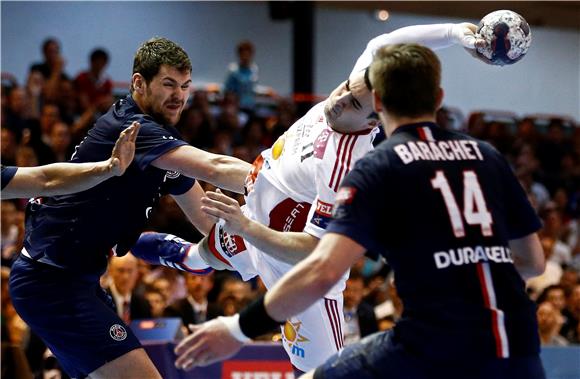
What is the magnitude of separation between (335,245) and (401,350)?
49cm

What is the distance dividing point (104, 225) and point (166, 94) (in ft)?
2.71

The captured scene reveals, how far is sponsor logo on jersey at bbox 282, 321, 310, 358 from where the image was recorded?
18.5 feet

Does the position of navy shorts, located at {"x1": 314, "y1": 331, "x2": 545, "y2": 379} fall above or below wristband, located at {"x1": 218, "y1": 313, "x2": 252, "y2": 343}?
below

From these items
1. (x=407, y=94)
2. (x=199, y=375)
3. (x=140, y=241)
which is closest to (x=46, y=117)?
(x=199, y=375)

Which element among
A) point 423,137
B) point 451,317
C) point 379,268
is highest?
point 423,137

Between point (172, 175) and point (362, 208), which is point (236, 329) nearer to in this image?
point (362, 208)

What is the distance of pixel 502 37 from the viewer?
5.30m

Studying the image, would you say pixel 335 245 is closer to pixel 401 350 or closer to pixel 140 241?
pixel 401 350

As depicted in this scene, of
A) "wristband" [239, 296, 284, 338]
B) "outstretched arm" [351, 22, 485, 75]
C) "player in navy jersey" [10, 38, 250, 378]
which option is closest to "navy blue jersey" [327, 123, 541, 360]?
"wristband" [239, 296, 284, 338]

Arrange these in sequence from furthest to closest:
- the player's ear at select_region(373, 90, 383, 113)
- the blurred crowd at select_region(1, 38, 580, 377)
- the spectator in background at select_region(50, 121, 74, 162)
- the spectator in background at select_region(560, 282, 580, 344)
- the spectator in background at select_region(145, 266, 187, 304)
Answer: the spectator in background at select_region(560, 282, 580, 344), the spectator in background at select_region(50, 121, 74, 162), the spectator in background at select_region(145, 266, 187, 304), the blurred crowd at select_region(1, 38, 580, 377), the player's ear at select_region(373, 90, 383, 113)

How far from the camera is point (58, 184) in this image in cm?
517

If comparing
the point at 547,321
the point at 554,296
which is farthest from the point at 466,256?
the point at 554,296

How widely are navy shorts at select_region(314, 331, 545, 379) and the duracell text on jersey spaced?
0.71 m

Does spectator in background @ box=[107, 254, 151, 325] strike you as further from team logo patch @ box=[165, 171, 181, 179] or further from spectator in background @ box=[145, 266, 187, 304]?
team logo patch @ box=[165, 171, 181, 179]
